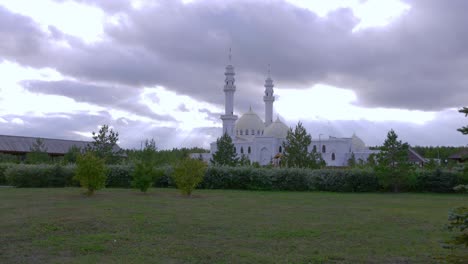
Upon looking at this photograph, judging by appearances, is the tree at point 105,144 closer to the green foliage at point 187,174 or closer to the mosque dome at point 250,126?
the green foliage at point 187,174

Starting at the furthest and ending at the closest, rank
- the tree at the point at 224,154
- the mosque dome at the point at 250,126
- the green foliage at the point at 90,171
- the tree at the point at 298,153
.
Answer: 1. the mosque dome at the point at 250,126
2. the tree at the point at 224,154
3. the tree at the point at 298,153
4. the green foliage at the point at 90,171

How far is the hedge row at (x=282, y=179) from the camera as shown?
1259 inches

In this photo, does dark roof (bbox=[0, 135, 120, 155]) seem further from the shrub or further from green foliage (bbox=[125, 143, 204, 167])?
the shrub

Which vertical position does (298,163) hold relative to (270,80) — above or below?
below

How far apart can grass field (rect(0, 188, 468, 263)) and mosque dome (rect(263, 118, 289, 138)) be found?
6579cm

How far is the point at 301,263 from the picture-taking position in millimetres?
9031

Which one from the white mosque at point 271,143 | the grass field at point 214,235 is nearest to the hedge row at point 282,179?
the grass field at point 214,235

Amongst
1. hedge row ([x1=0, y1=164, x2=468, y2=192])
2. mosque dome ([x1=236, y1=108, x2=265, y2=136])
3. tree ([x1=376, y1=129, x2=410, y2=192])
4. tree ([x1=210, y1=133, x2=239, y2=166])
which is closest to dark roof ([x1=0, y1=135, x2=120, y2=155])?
tree ([x1=210, y1=133, x2=239, y2=166])

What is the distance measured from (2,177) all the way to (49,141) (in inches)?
1484

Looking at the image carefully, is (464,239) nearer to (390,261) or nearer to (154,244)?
(390,261)

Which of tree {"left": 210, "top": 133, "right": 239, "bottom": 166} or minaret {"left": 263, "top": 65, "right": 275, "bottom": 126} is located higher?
minaret {"left": 263, "top": 65, "right": 275, "bottom": 126}

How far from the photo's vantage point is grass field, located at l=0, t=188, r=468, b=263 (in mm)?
9539

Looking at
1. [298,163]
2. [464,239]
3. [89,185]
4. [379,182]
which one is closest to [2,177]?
[89,185]

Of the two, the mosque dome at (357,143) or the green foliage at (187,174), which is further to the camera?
Result: the mosque dome at (357,143)
